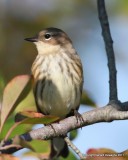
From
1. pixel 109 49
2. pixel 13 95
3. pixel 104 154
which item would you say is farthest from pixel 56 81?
pixel 13 95

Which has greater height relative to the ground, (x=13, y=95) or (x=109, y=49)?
(x=13, y=95)

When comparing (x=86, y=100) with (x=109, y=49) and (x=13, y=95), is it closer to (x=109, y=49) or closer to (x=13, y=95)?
(x=109, y=49)

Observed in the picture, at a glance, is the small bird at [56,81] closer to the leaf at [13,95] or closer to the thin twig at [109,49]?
the thin twig at [109,49]

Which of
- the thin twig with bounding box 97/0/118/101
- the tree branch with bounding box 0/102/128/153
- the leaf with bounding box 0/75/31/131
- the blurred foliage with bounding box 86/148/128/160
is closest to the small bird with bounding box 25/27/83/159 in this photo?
the thin twig with bounding box 97/0/118/101

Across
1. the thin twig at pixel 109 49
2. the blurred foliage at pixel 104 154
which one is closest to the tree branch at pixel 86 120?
the thin twig at pixel 109 49

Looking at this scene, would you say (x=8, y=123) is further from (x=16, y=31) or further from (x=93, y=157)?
(x=16, y=31)

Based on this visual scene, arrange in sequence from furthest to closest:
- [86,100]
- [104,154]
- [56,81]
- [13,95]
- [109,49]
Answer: [56,81] → [109,49] → [86,100] → [104,154] → [13,95]

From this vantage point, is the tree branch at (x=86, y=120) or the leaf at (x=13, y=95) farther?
the tree branch at (x=86, y=120)

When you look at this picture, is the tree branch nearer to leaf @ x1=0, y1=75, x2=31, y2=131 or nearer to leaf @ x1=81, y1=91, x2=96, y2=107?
leaf @ x1=81, y1=91, x2=96, y2=107

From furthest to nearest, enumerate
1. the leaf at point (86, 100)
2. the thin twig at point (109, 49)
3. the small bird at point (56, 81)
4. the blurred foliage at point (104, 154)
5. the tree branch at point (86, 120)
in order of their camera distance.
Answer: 1. the small bird at point (56, 81)
2. the thin twig at point (109, 49)
3. the leaf at point (86, 100)
4. the tree branch at point (86, 120)
5. the blurred foliage at point (104, 154)

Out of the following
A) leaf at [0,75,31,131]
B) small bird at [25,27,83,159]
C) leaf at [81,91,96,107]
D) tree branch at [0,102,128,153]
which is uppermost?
leaf at [0,75,31,131]
